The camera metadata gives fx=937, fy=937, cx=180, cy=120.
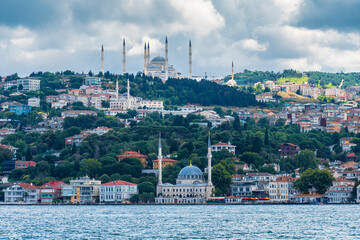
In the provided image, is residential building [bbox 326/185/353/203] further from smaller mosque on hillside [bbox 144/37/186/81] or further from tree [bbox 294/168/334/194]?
smaller mosque on hillside [bbox 144/37/186/81]

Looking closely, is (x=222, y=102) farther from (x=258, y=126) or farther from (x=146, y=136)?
(x=146, y=136)

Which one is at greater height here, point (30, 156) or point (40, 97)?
point (40, 97)

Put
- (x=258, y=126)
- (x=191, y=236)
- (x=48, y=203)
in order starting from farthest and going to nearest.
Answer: (x=258, y=126), (x=48, y=203), (x=191, y=236)

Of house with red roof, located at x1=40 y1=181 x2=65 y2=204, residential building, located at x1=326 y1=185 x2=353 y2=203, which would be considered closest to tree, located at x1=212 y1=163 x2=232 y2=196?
residential building, located at x1=326 y1=185 x2=353 y2=203

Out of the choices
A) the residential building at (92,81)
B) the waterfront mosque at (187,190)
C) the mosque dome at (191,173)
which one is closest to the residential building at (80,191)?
the waterfront mosque at (187,190)

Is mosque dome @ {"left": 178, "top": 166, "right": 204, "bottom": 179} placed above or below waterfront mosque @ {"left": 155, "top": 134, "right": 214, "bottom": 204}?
above

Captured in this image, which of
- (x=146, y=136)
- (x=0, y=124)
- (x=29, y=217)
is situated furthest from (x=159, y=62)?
(x=29, y=217)

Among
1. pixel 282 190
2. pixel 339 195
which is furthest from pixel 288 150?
pixel 339 195
